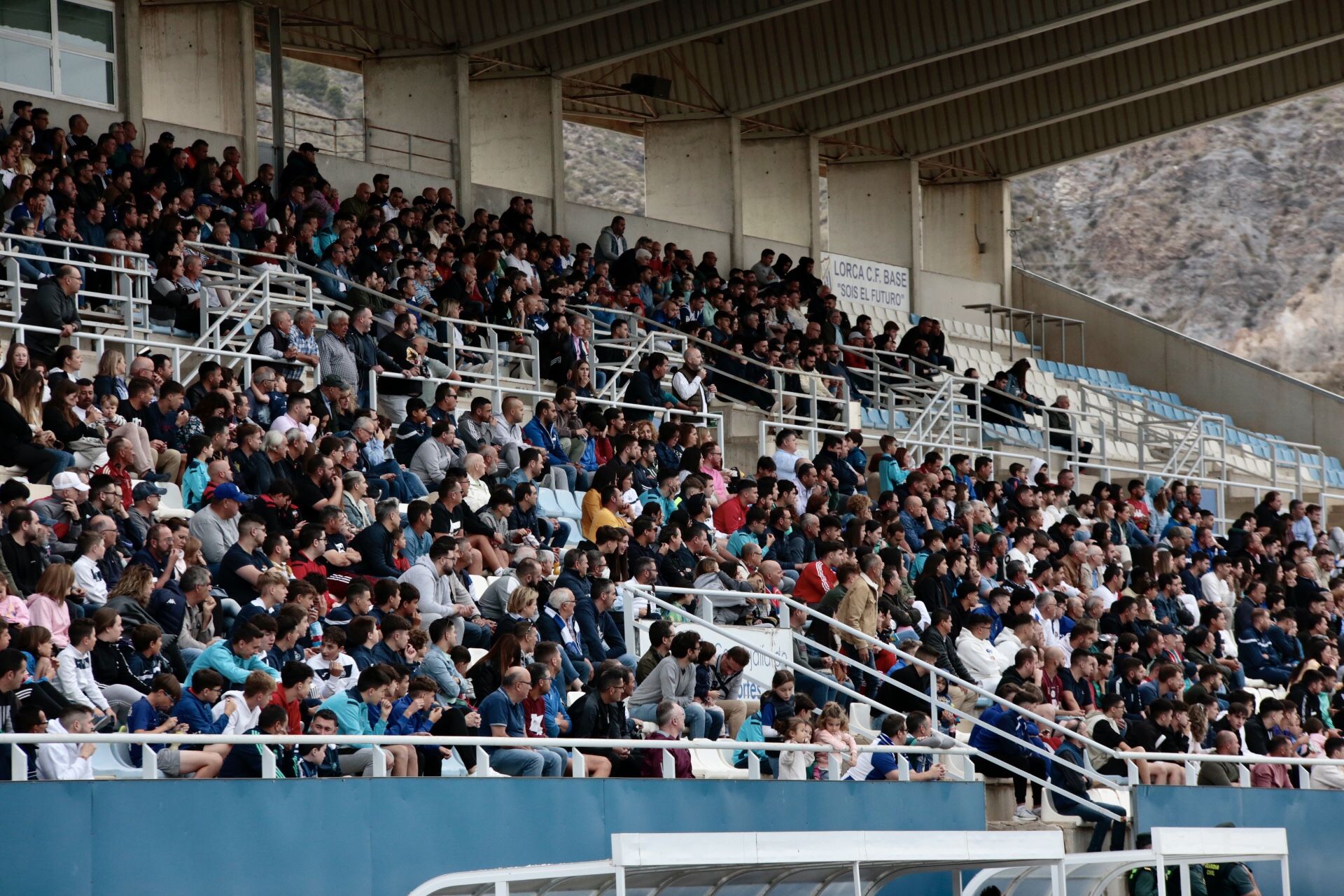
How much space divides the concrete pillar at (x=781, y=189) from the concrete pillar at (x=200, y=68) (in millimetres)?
9338

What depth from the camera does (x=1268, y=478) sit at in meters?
27.9

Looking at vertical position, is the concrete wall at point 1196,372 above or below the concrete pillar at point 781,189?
below

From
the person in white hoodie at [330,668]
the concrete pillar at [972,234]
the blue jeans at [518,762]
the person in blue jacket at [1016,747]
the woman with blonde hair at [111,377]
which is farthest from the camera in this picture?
the concrete pillar at [972,234]

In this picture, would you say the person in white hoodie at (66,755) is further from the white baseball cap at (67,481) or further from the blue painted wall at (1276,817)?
the blue painted wall at (1276,817)

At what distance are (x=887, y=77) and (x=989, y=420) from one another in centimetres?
605

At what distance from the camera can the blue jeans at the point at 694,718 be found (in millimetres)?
12125

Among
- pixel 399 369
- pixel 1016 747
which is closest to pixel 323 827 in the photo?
pixel 1016 747

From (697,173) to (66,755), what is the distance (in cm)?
2069

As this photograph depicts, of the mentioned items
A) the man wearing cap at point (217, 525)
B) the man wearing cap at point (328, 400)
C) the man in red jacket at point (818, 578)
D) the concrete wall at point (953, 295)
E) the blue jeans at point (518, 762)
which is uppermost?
the concrete wall at point (953, 295)

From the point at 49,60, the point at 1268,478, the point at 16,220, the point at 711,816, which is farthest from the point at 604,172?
the point at 711,816

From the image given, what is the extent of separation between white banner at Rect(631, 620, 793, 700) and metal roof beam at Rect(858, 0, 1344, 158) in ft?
57.5

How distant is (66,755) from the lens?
8867 millimetres

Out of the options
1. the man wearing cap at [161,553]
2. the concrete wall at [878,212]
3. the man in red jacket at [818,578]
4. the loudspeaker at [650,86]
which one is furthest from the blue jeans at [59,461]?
the concrete wall at [878,212]

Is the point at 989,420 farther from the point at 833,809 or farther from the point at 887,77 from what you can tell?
the point at 833,809
